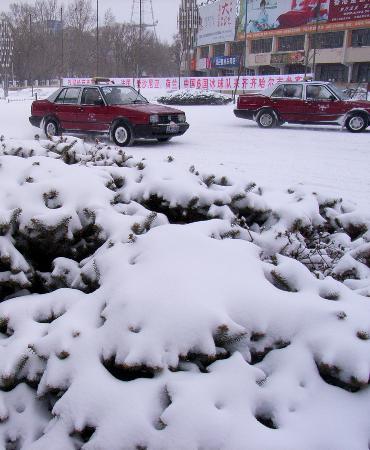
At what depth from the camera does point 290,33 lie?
52.3 metres

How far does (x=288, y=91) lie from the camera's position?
569 inches

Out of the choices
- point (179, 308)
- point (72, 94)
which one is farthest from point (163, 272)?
point (72, 94)

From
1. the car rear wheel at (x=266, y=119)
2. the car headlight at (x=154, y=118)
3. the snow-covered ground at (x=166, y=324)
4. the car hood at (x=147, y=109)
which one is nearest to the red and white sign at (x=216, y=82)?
the car rear wheel at (x=266, y=119)

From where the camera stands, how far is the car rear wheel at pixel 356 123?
13.7 metres

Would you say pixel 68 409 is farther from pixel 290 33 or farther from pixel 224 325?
pixel 290 33

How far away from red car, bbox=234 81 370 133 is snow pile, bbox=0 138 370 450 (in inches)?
470

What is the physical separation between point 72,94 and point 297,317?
11652mm

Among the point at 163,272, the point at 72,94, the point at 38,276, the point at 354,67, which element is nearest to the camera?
the point at 163,272

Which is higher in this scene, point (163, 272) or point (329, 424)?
point (163, 272)

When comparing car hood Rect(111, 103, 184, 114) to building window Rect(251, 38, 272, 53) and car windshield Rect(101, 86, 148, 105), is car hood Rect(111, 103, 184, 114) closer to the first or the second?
car windshield Rect(101, 86, 148, 105)

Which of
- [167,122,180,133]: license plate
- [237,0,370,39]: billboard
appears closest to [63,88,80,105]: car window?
[167,122,180,133]: license plate

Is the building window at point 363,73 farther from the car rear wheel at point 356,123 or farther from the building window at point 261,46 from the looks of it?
the car rear wheel at point 356,123

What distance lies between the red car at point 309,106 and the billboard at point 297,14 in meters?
30.9

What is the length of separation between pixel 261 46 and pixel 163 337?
5965 cm
